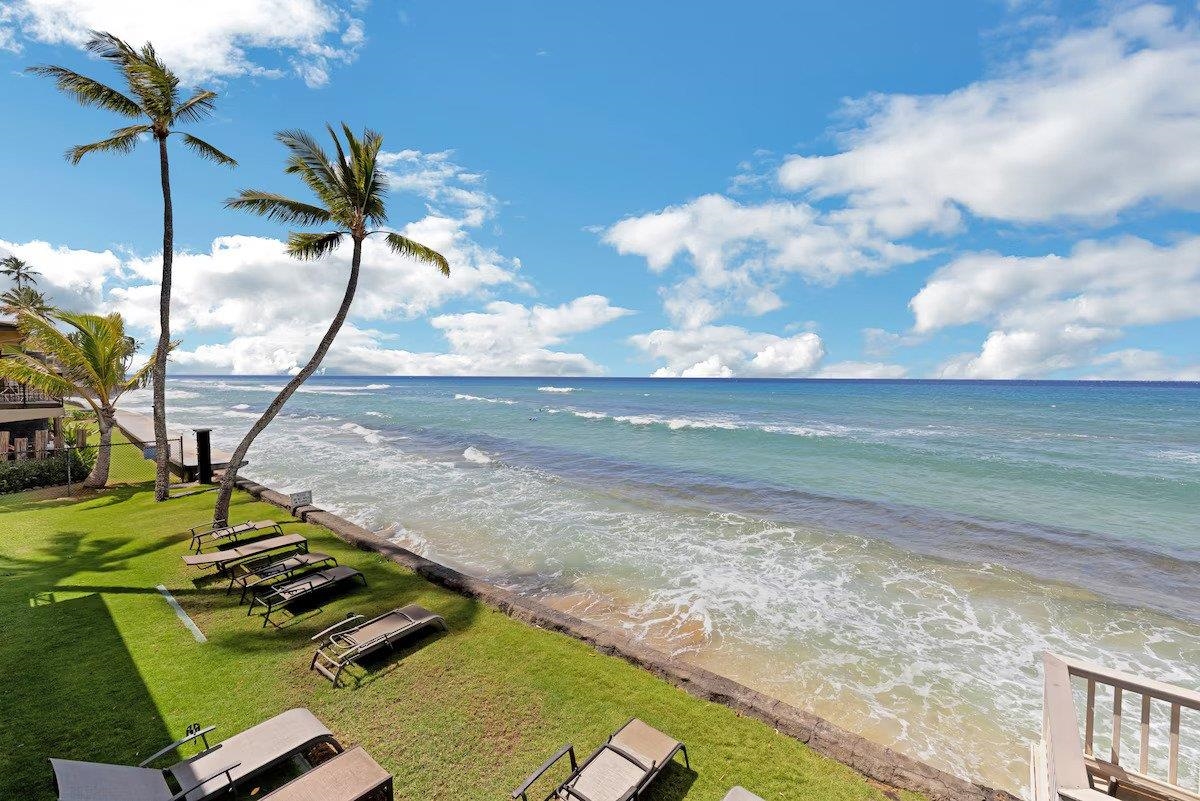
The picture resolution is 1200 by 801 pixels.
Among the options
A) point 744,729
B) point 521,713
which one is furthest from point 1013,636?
point 521,713

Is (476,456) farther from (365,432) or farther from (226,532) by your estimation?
(226,532)

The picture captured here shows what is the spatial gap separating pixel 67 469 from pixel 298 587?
48.0ft

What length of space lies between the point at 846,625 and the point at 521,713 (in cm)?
689

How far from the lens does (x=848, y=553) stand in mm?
13609

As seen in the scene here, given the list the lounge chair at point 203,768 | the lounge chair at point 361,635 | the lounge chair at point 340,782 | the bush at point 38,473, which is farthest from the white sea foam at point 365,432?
the lounge chair at point 340,782

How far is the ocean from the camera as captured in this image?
799 cm

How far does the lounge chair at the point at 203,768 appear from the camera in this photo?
148 inches

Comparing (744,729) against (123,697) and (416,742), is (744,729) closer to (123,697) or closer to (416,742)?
(416,742)

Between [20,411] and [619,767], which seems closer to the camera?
[619,767]

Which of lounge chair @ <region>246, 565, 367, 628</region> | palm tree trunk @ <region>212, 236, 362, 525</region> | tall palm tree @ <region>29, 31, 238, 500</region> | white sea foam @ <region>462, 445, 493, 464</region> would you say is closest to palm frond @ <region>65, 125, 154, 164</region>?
tall palm tree @ <region>29, 31, 238, 500</region>

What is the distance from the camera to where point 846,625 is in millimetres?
9648

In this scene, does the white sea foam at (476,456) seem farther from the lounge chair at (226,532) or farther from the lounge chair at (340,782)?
the lounge chair at (340,782)

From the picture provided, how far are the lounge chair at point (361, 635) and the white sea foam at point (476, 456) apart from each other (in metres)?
18.6

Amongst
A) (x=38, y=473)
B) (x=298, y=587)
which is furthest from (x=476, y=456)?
(x=298, y=587)
